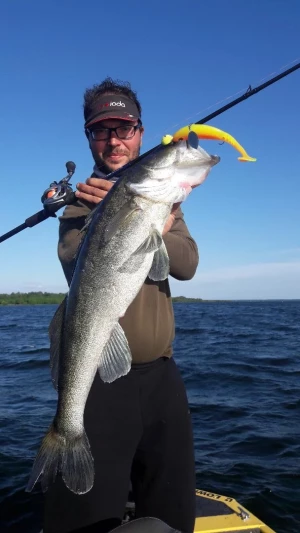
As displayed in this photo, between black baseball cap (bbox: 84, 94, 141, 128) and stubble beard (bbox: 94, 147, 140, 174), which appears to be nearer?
black baseball cap (bbox: 84, 94, 141, 128)

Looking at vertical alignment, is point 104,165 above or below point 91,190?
above

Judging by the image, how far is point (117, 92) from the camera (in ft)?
13.0

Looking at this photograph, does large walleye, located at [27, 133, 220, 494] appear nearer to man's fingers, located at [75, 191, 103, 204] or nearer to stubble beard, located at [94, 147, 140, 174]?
man's fingers, located at [75, 191, 103, 204]

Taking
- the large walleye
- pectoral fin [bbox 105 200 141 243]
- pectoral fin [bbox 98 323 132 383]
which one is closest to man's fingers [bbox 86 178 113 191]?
the large walleye

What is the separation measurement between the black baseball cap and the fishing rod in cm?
45

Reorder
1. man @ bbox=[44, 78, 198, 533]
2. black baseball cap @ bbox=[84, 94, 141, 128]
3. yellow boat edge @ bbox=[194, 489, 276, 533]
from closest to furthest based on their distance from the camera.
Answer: man @ bbox=[44, 78, 198, 533]
black baseball cap @ bbox=[84, 94, 141, 128]
yellow boat edge @ bbox=[194, 489, 276, 533]

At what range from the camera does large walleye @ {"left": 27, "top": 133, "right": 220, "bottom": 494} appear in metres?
2.85

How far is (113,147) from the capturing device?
3770 mm

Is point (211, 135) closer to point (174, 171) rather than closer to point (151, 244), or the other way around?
point (174, 171)

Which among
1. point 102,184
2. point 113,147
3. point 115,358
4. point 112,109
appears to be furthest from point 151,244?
point 112,109

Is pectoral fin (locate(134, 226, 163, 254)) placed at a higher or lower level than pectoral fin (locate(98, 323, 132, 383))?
higher

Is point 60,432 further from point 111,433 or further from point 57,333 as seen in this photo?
point 57,333

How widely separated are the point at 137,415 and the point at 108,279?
114 centimetres

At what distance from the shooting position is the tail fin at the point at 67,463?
9.46 feet
